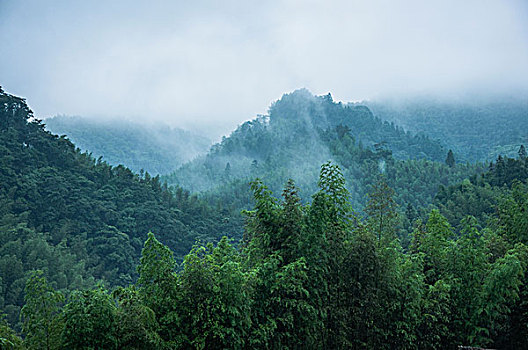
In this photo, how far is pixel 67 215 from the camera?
101 feet

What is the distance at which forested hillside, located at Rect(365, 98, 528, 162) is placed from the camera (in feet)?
233

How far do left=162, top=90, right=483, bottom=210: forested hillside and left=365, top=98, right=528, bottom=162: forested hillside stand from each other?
6.78m

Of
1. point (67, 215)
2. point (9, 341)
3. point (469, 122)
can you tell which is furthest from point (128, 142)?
point (9, 341)

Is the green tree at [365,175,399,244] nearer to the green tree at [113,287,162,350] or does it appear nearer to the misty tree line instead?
the misty tree line

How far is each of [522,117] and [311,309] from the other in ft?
260

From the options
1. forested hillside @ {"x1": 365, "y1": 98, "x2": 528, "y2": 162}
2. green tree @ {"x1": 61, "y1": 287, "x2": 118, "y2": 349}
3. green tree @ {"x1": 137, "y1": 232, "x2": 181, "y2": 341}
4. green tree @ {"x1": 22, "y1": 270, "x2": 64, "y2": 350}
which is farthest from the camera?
forested hillside @ {"x1": 365, "y1": 98, "x2": 528, "y2": 162}

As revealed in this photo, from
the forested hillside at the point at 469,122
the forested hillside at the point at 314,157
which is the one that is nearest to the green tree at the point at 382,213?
the forested hillside at the point at 314,157

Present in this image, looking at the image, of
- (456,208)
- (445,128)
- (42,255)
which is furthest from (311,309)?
(445,128)

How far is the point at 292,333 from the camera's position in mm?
6957

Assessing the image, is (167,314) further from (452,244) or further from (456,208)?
(456,208)

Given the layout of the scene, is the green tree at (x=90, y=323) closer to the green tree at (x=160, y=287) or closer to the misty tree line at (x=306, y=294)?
the misty tree line at (x=306, y=294)

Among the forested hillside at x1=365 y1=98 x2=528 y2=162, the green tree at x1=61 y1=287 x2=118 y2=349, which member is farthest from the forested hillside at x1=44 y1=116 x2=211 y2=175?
the green tree at x1=61 y1=287 x2=118 y2=349

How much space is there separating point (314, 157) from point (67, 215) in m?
39.9

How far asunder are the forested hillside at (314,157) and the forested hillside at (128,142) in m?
10.4
